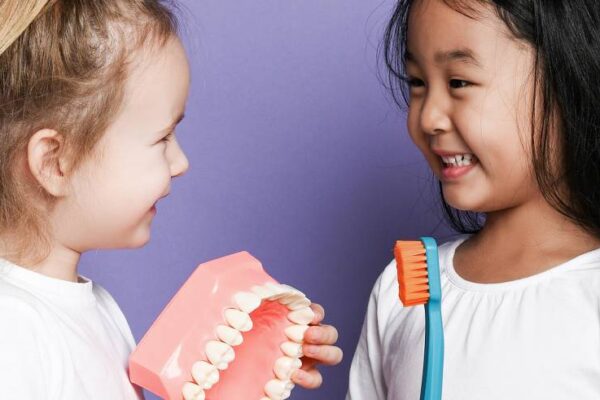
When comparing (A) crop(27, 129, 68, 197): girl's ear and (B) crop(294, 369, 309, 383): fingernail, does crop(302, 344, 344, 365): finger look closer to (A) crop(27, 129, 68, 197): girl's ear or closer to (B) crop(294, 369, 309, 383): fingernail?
(B) crop(294, 369, 309, 383): fingernail

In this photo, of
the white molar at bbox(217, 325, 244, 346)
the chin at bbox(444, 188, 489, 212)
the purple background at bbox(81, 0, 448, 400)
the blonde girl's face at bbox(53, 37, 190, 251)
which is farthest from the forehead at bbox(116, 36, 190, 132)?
the purple background at bbox(81, 0, 448, 400)

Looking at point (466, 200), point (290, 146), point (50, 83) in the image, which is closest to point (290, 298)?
point (466, 200)

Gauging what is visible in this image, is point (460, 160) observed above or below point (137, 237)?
above

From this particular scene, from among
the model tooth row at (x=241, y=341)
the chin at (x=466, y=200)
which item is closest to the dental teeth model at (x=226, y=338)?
the model tooth row at (x=241, y=341)

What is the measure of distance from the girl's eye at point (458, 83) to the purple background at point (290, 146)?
0.60 m

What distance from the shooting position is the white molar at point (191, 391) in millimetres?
982

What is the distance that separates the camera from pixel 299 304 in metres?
1.08

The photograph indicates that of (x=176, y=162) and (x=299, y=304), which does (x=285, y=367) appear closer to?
(x=299, y=304)

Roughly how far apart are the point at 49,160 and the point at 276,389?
347mm

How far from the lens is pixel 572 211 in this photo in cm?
110

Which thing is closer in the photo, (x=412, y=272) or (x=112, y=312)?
(x=412, y=272)

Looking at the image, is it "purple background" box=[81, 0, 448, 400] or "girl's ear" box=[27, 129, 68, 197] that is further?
"purple background" box=[81, 0, 448, 400]

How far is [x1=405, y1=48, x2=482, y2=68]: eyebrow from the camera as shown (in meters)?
1.07

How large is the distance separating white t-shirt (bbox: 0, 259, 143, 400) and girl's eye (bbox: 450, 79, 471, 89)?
18.1 inches
